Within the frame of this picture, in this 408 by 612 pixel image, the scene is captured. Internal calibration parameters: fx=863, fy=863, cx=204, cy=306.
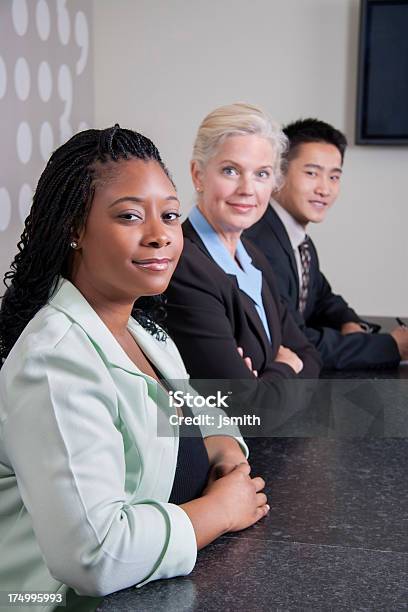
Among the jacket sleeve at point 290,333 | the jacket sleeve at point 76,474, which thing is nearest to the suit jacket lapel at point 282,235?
the jacket sleeve at point 290,333

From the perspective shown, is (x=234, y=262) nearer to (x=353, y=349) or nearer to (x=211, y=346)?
(x=211, y=346)

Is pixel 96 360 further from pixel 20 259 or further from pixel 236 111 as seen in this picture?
pixel 236 111

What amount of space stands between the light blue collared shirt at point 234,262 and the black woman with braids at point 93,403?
0.74 metres

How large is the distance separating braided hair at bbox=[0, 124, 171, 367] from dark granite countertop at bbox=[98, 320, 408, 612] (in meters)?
0.36

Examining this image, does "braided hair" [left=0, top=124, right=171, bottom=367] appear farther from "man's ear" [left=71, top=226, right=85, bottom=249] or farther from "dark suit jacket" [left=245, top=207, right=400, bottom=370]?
"dark suit jacket" [left=245, top=207, right=400, bottom=370]

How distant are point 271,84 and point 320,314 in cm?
219

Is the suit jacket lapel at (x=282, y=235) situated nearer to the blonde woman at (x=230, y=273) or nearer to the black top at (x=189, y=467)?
the blonde woman at (x=230, y=273)

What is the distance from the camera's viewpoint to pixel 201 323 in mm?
1745

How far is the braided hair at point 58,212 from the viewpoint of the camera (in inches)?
39.9

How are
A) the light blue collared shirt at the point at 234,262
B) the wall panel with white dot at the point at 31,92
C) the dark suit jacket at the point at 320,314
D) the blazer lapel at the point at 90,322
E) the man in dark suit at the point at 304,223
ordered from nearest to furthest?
1. the blazer lapel at the point at 90,322
2. the light blue collared shirt at the point at 234,262
3. the dark suit jacket at the point at 320,314
4. the man in dark suit at the point at 304,223
5. the wall panel with white dot at the point at 31,92

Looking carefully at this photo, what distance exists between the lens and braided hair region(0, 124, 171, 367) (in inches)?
39.9

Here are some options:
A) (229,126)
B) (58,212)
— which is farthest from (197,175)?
(58,212)

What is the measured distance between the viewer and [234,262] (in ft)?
6.31

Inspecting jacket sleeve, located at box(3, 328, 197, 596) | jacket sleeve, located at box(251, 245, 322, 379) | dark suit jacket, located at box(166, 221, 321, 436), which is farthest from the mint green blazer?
jacket sleeve, located at box(251, 245, 322, 379)
